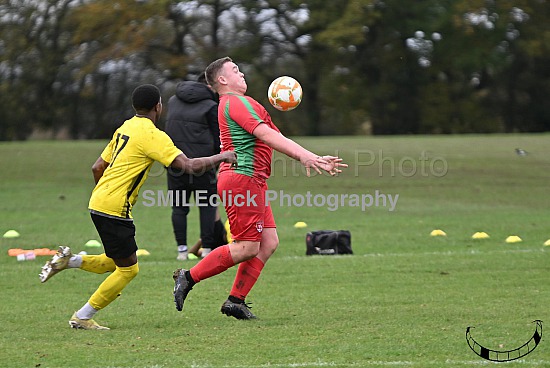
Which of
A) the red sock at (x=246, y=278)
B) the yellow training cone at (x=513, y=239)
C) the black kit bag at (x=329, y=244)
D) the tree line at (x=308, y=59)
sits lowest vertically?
the tree line at (x=308, y=59)

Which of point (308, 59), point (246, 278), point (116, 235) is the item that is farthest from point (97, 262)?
point (308, 59)

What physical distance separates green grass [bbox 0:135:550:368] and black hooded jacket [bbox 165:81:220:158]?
4.56 feet

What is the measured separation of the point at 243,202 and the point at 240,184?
0.47 feet

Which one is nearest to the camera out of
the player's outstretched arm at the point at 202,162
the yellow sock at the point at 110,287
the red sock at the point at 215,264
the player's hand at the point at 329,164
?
the player's hand at the point at 329,164

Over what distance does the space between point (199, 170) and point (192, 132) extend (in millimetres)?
4473

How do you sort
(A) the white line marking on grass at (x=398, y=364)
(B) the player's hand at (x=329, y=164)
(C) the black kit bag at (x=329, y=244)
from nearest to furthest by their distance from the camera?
(A) the white line marking on grass at (x=398, y=364) → (B) the player's hand at (x=329, y=164) → (C) the black kit bag at (x=329, y=244)

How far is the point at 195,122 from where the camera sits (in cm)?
1163

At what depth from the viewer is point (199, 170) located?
7.21 meters

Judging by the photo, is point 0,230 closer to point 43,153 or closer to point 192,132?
point 192,132

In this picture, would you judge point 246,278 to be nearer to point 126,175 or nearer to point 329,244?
point 126,175

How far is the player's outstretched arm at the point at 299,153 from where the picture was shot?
23.3ft

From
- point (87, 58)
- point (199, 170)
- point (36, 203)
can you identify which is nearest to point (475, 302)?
point (199, 170)

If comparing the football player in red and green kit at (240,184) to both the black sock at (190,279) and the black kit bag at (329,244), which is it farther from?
the black kit bag at (329,244)

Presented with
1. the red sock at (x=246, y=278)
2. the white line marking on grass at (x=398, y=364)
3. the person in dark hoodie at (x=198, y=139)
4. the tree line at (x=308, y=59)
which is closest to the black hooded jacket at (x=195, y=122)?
the person in dark hoodie at (x=198, y=139)
